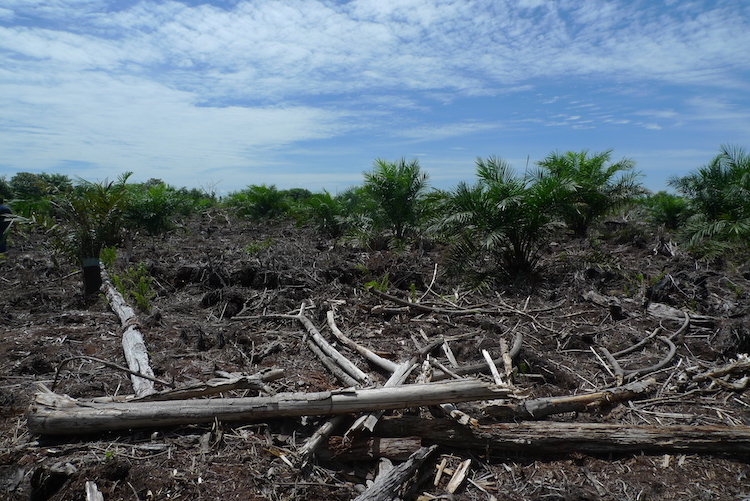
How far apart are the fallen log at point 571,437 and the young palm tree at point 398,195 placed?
8.70 m

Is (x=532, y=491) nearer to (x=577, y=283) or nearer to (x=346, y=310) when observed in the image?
(x=346, y=310)

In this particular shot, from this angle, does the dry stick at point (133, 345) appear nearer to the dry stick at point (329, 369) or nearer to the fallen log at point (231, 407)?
the fallen log at point (231, 407)

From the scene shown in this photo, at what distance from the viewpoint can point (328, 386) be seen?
4301 mm

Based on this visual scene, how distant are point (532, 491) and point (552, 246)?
910 centimetres

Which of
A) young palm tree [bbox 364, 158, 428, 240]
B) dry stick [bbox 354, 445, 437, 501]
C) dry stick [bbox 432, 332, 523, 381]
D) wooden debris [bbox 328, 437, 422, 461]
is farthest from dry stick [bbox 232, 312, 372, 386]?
young palm tree [bbox 364, 158, 428, 240]

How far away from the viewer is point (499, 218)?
324 inches

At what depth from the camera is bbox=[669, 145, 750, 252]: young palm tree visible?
9.75 meters

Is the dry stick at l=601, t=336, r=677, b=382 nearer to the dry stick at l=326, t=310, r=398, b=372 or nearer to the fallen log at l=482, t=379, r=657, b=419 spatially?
the fallen log at l=482, t=379, r=657, b=419

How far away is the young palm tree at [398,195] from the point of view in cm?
1207

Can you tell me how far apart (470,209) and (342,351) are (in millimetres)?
4038

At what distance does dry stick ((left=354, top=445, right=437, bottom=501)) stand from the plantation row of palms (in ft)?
16.3

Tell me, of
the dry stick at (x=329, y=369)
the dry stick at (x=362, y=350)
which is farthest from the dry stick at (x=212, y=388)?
the dry stick at (x=362, y=350)

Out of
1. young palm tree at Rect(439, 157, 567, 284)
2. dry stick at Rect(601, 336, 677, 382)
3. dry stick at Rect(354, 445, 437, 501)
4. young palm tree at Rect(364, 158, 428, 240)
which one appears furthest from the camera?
young palm tree at Rect(364, 158, 428, 240)

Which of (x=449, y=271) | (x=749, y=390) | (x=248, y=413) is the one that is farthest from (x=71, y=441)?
(x=449, y=271)
